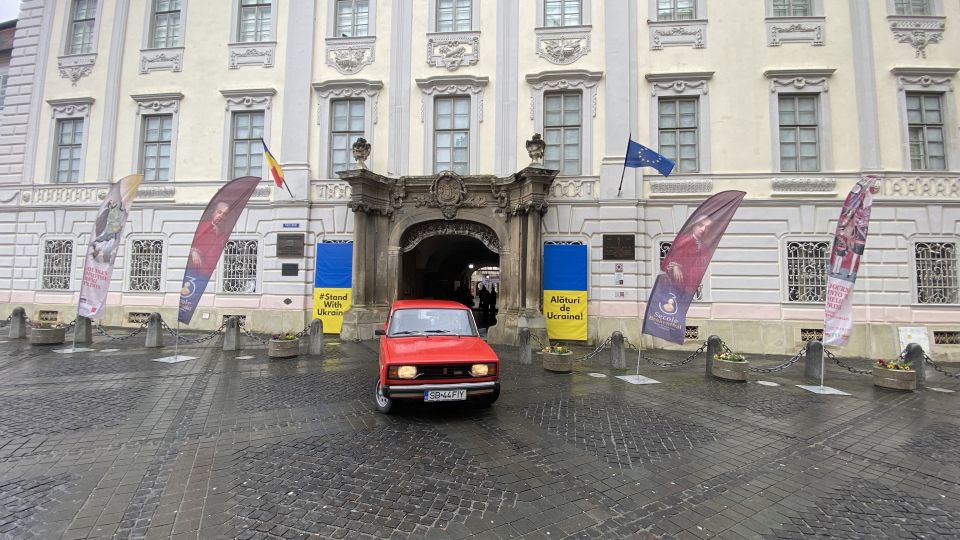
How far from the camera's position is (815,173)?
1345 centimetres

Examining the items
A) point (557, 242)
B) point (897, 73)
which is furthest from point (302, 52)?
point (897, 73)

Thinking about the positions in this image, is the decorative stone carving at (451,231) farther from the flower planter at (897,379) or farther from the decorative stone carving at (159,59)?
the decorative stone carving at (159,59)

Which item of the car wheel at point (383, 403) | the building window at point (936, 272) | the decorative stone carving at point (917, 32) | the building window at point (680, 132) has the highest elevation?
the decorative stone carving at point (917, 32)

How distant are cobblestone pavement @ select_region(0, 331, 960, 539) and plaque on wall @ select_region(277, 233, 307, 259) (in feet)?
23.6

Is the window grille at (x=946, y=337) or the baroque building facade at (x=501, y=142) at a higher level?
the baroque building facade at (x=501, y=142)

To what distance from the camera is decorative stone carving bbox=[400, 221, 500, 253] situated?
14555mm

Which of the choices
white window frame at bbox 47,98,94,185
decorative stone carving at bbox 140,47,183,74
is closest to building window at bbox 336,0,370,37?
decorative stone carving at bbox 140,47,183,74

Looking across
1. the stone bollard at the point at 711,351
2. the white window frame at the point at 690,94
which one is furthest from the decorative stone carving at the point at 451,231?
the stone bollard at the point at 711,351

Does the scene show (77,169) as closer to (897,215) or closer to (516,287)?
(516,287)

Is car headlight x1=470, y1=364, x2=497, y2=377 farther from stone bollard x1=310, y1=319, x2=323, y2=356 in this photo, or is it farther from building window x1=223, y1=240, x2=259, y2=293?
building window x1=223, y1=240, x2=259, y2=293

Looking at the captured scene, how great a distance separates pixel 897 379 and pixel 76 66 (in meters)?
27.9

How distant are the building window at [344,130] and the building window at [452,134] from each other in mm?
2903

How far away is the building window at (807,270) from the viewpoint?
13172 mm

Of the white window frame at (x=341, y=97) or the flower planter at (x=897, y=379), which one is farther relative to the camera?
the white window frame at (x=341, y=97)
